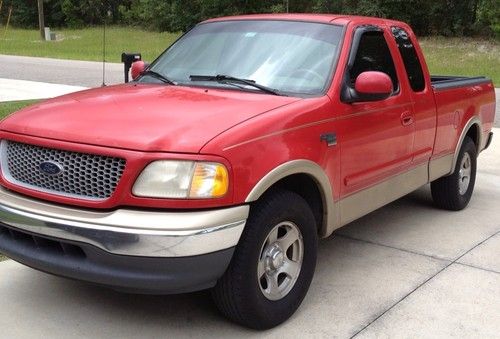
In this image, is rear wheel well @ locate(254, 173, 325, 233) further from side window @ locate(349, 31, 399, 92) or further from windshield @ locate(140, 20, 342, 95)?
side window @ locate(349, 31, 399, 92)

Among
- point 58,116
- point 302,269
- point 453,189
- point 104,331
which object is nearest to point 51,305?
point 104,331

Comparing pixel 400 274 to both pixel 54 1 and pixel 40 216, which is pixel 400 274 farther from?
pixel 54 1

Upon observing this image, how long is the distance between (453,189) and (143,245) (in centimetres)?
390

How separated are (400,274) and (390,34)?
1922 millimetres

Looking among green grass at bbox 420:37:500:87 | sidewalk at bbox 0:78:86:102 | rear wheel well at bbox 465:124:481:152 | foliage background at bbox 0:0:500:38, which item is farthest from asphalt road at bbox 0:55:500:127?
rear wheel well at bbox 465:124:481:152

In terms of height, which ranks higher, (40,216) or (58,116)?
(58,116)

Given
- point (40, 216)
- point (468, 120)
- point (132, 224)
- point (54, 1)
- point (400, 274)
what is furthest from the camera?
point (54, 1)

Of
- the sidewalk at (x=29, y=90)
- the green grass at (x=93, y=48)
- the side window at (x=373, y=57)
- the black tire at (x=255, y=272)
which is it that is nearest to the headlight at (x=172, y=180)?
the black tire at (x=255, y=272)

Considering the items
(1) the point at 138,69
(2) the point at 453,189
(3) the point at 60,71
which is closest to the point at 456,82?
(2) the point at 453,189

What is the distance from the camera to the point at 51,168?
329cm

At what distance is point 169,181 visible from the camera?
3072mm

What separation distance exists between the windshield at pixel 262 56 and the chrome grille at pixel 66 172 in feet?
4.06

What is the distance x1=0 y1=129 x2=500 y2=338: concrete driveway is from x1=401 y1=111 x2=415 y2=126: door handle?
103 cm

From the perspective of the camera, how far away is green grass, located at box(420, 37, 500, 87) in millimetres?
21875
